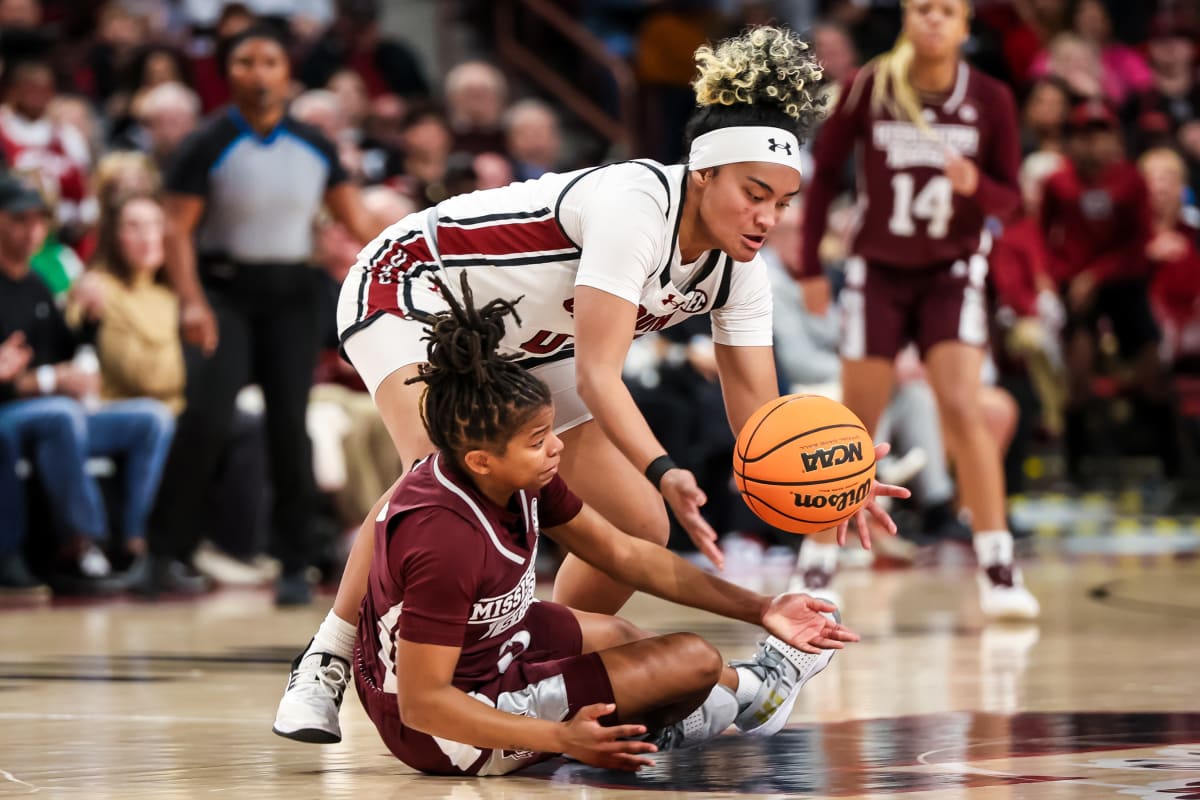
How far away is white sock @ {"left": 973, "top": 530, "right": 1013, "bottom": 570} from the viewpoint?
7055 mm

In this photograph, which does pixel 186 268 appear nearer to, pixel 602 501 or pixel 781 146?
pixel 602 501

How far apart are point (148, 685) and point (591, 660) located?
6.55 feet

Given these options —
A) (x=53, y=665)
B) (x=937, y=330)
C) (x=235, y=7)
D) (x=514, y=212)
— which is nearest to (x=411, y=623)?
(x=514, y=212)

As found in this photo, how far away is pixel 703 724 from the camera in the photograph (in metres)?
4.33

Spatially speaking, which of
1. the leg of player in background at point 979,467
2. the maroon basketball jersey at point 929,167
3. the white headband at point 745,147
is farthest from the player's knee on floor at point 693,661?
the maroon basketball jersey at point 929,167

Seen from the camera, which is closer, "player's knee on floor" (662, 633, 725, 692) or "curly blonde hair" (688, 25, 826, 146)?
"player's knee on floor" (662, 633, 725, 692)

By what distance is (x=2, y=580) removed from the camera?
870cm

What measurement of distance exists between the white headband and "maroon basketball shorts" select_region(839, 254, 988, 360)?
2.73m

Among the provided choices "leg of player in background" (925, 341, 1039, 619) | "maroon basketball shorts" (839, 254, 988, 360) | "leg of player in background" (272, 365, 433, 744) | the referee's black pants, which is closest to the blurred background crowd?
the referee's black pants

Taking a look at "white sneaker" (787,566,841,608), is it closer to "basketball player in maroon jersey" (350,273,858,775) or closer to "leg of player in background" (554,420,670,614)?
"leg of player in background" (554,420,670,614)

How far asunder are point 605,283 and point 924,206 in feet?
10.1

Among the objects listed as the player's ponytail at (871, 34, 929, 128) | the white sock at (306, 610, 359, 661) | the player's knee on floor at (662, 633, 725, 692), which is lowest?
the player's knee on floor at (662, 633, 725, 692)

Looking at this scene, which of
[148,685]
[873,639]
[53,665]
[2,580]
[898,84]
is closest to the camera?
[148,685]

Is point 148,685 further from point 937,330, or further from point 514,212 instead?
point 937,330
